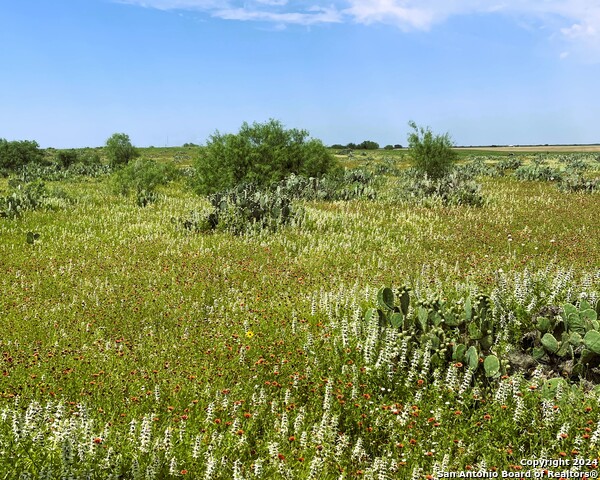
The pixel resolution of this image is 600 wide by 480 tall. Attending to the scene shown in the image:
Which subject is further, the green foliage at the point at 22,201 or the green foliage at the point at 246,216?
the green foliage at the point at 22,201

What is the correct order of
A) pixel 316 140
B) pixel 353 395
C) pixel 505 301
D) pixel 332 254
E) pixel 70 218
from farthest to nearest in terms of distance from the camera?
pixel 316 140, pixel 70 218, pixel 332 254, pixel 505 301, pixel 353 395

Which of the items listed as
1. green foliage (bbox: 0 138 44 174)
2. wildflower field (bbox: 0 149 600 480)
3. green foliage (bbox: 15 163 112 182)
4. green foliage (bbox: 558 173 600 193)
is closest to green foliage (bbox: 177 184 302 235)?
wildflower field (bbox: 0 149 600 480)

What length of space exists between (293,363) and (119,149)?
4808 centimetres

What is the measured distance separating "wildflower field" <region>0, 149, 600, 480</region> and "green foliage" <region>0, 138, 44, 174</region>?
38551 millimetres

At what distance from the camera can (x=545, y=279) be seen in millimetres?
8211

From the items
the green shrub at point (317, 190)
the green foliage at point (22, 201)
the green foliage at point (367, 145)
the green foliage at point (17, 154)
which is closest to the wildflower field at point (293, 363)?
the green foliage at point (22, 201)

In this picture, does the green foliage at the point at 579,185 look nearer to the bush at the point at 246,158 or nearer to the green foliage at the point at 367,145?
the bush at the point at 246,158

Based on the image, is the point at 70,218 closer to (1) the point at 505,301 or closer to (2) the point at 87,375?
(2) the point at 87,375

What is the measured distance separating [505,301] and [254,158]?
16.1m

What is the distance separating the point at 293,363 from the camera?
18.8 feet

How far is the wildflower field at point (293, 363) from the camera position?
3912 mm

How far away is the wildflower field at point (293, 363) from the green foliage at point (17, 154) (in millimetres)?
38551

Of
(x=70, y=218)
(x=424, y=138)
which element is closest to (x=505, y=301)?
(x=70, y=218)

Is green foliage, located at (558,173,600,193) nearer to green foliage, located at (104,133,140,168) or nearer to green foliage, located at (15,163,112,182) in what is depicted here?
green foliage, located at (15,163,112,182)
